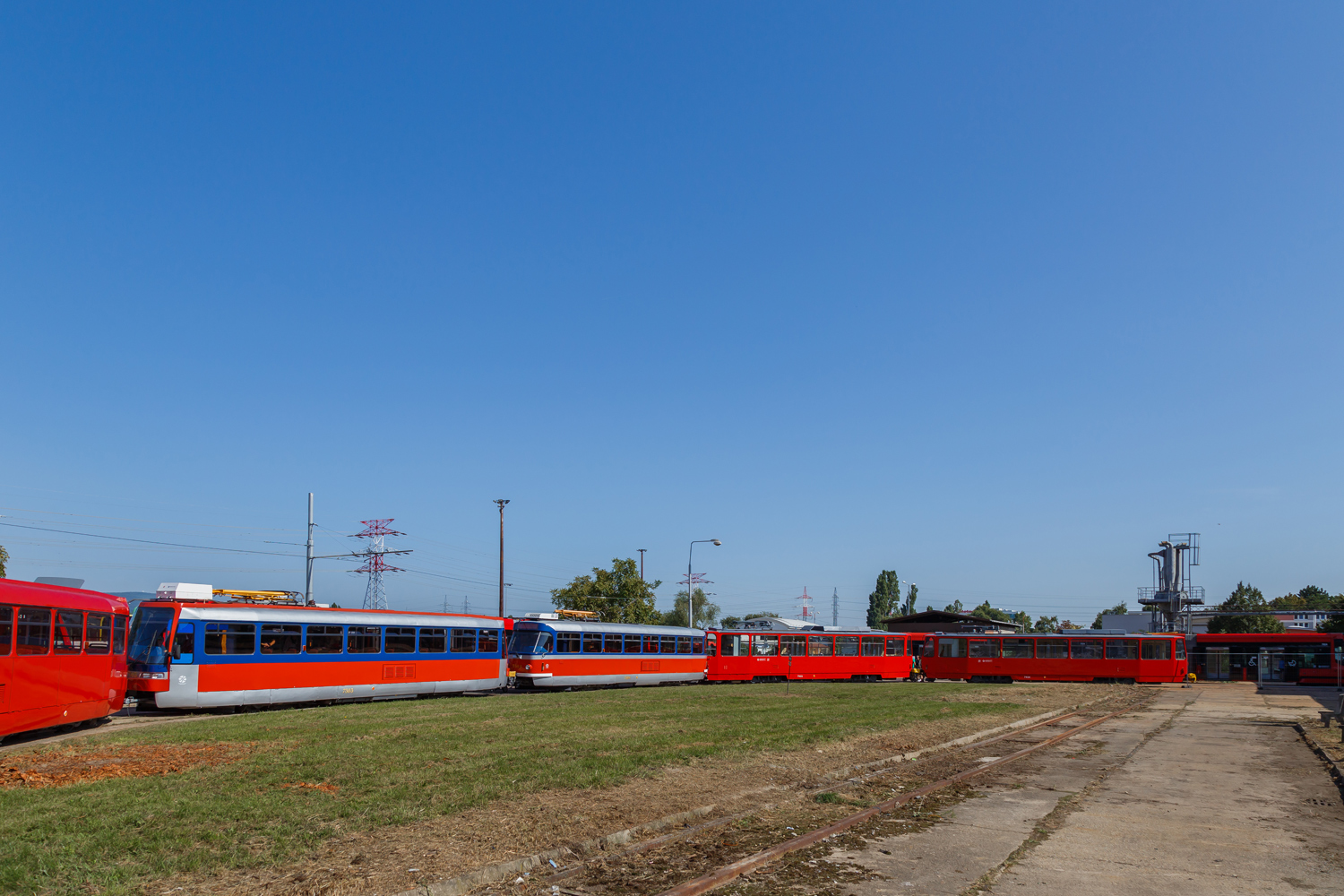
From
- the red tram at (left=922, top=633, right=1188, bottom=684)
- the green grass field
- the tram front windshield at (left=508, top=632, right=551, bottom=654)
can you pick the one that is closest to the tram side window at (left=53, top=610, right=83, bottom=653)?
the green grass field

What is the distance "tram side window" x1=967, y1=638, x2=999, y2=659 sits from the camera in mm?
53219

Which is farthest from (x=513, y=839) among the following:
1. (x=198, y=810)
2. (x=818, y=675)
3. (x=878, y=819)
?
(x=818, y=675)

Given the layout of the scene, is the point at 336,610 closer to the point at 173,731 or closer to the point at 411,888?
Result: the point at 173,731

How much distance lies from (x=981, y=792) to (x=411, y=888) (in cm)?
904

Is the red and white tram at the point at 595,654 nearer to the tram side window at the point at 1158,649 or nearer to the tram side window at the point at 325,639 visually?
the tram side window at the point at 325,639

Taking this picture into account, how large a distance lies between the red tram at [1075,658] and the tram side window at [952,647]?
14 centimetres

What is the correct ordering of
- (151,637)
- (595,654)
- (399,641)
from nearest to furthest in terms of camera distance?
A: 1. (151,637)
2. (399,641)
3. (595,654)

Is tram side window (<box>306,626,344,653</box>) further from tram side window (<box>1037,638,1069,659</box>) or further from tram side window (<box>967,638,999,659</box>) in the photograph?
tram side window (<box>1037,638,1069,659</box>)

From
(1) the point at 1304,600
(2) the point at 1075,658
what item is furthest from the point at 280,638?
(1) the point at 1304,600

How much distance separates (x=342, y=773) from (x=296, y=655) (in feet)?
50.8

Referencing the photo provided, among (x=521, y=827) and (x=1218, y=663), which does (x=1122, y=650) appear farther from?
(x=521, y=827)

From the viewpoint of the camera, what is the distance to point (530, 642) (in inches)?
1423

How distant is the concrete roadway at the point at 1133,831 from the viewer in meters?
8.79

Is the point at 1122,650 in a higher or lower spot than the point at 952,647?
higher
